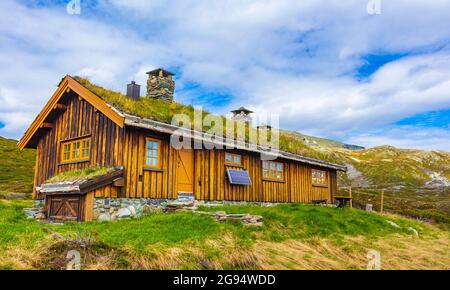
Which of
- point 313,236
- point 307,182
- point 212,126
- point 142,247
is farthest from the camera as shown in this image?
point 307,182

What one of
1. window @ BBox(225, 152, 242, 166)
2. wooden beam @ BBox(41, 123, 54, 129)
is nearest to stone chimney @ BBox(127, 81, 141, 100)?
wooden beam @ BBox(41, 123, 54, 129)

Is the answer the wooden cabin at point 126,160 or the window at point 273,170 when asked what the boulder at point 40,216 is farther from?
the window at point 273,170

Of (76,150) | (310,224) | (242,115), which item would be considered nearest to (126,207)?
(76,150)

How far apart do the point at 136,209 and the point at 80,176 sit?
228 cm

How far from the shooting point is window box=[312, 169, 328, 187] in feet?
75.0

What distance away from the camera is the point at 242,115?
976 inches

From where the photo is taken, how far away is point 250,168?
18.3 meters

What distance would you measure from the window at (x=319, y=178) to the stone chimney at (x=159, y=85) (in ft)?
32.8

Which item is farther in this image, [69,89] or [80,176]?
[69,89]

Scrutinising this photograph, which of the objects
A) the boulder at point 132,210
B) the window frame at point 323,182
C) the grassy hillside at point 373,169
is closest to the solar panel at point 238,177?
the grassy hillside at point 373,169

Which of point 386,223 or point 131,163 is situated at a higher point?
point 131,163

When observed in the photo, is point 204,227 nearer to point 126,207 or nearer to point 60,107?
point 126,207
